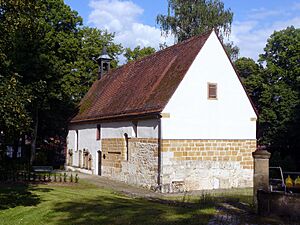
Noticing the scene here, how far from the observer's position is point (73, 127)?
34.4 meters

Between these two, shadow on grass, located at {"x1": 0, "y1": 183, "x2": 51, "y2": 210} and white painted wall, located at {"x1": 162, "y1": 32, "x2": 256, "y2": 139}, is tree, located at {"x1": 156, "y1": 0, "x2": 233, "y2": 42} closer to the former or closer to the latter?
white painted wall, located at {"x1": 162, "y1": 32, "x2": 256, "y2": 139}

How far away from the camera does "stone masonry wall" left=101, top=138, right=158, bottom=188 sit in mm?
21297

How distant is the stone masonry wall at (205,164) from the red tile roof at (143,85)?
244 cm

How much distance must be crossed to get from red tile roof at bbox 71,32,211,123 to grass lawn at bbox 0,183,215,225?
21.6 ft

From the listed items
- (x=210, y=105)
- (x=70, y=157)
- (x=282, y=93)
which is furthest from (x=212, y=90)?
(x=70, y=157)

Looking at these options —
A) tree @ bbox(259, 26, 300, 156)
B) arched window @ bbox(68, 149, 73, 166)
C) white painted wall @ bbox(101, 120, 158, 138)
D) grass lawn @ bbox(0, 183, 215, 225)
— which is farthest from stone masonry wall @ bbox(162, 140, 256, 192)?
arched window @ bbox(68, 149, 73, 166)

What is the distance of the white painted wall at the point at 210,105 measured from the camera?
829 inches

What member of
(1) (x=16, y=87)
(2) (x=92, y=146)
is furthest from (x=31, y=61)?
(1) (x=16, y=87)

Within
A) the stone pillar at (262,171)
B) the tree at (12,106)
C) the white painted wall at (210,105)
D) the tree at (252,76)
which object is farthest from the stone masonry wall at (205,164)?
the tree at (252,76)

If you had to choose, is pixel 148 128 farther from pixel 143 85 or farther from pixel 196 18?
pixel 196 18

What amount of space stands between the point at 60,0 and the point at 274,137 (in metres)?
20.8

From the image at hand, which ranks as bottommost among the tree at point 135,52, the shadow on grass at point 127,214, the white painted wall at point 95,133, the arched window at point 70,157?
the shadow on grass at point 127,214

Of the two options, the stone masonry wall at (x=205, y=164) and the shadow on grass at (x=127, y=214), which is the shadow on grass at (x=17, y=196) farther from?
the stone masonry wall at (x=205, y=164)

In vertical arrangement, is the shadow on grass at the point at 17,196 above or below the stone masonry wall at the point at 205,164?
below
